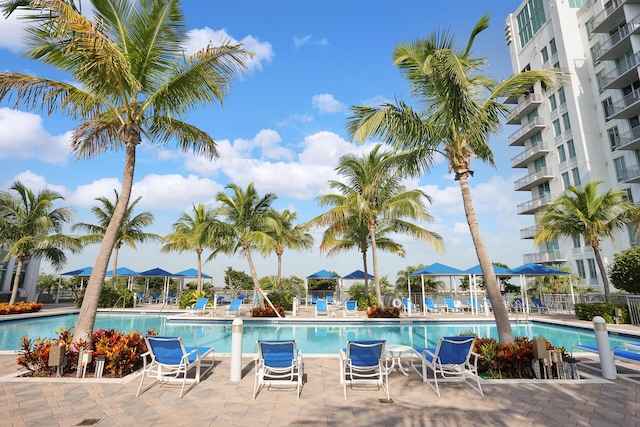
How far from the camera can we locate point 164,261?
26828mm

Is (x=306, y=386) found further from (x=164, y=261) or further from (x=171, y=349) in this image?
(x=164, y=261)

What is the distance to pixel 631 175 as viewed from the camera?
2161 centimetres

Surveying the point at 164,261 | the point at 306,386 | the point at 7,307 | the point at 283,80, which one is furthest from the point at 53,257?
the point at 306,386

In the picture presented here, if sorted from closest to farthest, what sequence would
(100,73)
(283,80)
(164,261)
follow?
(100,73) < (283,80) < (164,261)

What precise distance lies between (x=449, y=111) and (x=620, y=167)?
2343 cm

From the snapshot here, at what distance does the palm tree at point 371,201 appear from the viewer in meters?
15.0

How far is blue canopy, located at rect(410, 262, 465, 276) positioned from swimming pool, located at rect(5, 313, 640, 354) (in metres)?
2.92

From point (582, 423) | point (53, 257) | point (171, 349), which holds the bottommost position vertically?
point (582, 423)

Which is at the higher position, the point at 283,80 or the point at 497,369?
the point at 283,80

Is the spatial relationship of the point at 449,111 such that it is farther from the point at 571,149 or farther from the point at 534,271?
the point at 571,149

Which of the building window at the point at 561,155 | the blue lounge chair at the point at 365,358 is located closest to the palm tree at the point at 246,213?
the blue lounge chair at the point at 365,358

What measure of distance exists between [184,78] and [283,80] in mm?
7378

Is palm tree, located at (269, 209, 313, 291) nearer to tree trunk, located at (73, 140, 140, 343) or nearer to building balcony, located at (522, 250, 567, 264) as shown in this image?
tree trunk, located at (73, 140, 140, 343)

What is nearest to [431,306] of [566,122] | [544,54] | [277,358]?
[277,358]
